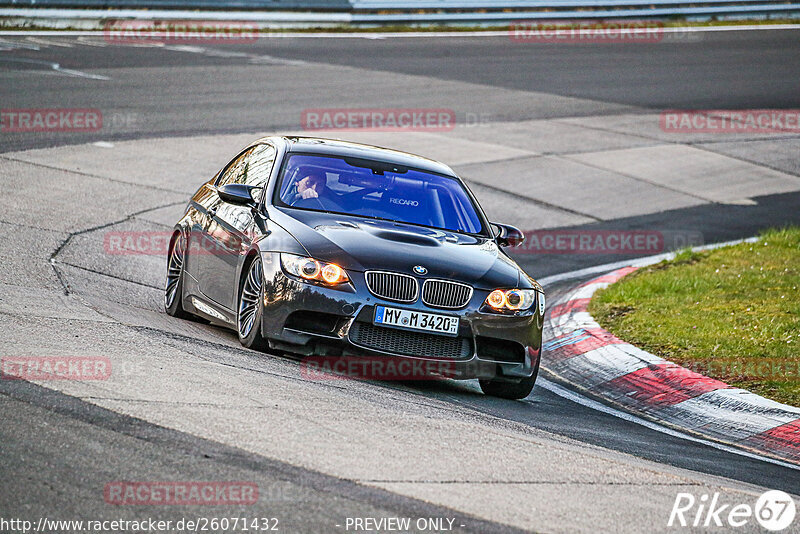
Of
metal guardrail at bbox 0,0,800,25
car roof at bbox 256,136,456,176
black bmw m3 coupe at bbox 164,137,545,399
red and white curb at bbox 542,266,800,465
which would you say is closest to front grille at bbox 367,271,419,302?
black bmw m3 coupe at bbox 164,137,545,399

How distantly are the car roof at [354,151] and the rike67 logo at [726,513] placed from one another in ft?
14.5

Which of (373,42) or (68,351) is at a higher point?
(373,42)

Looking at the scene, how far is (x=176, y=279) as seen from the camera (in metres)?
9.58

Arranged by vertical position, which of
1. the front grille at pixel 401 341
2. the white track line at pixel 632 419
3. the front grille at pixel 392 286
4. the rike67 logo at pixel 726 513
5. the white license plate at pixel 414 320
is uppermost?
the front grille at pixel 392 286

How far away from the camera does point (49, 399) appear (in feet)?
18.4

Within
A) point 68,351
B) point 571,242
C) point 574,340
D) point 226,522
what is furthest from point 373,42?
point 226,522

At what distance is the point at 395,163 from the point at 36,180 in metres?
6.23

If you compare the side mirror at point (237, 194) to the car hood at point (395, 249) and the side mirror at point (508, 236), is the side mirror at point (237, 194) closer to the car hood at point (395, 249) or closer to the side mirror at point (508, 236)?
the car hood at point (395, 249)

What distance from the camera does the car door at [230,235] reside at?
27.6 feet

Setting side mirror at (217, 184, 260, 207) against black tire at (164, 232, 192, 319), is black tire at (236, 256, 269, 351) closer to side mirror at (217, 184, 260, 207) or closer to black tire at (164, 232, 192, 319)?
side mirror at (217, 184, 260, 207)

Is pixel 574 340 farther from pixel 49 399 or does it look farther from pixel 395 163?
pixel 49 399

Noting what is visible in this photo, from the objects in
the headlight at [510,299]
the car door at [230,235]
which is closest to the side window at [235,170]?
the car door at [230,235]

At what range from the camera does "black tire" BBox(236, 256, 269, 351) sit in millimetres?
7863

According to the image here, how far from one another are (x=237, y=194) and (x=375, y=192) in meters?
1.05
